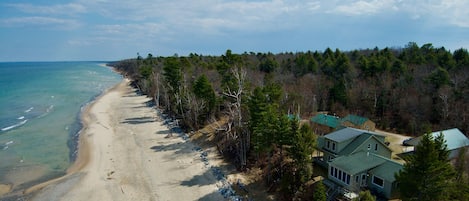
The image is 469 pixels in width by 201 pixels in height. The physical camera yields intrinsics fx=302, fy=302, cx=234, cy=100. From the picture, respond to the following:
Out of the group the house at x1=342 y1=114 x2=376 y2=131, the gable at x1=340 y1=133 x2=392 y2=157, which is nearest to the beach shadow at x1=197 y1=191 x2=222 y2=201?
the gable at x1=340 y1=133 x2=392 y2=157

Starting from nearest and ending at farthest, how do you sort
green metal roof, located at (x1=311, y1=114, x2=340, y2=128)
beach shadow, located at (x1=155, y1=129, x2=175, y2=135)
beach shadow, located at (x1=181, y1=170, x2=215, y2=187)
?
1. beach shadow, located at (x1=181, y1=170, x2=215, y2=187)
2. green metal roof, located at (x1=311, y1=114, x2=340, y2=128)
3. beach shadow, located at (x1=155, y1=129, x2=175, y2=135)

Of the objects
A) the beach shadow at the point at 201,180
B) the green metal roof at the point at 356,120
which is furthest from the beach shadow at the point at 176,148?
the green metal roof at the point at 356,120

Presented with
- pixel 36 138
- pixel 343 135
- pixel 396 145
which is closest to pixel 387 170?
pixel 343 135

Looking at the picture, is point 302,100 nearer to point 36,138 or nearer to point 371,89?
point 371,89

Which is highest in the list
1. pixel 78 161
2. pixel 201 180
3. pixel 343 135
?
pixel 343 135

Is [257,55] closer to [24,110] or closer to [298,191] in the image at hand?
[24,110]

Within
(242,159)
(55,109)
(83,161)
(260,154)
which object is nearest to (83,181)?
(83,161)

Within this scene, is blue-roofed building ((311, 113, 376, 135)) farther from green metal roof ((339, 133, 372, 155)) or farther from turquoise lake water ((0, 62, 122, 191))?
turquoise lake water ((0, 62, 122, 191))
